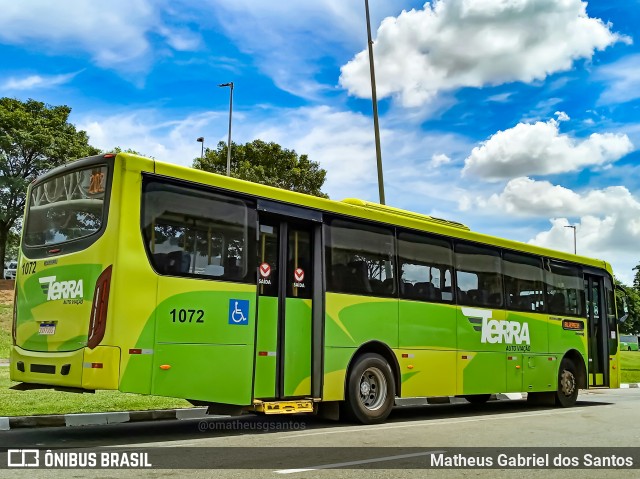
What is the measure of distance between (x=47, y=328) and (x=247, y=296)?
8.39ft

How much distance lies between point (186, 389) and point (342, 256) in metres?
3.55

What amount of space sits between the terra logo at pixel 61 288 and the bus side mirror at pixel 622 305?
14197 mm

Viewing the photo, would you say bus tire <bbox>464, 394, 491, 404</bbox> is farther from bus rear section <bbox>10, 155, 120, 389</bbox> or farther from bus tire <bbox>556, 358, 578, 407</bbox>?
bus rear section <bbox>10, 155, 120, 389</bbox>

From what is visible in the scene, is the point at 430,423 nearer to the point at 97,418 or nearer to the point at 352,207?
the point at 352,207

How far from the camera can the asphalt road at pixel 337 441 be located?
6859mm

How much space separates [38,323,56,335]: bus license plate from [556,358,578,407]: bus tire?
1147 cm

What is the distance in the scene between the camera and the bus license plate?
855 cm

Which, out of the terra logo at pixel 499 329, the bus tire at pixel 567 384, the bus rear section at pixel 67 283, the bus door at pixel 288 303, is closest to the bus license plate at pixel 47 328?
the bus rear section at pixel 67 283

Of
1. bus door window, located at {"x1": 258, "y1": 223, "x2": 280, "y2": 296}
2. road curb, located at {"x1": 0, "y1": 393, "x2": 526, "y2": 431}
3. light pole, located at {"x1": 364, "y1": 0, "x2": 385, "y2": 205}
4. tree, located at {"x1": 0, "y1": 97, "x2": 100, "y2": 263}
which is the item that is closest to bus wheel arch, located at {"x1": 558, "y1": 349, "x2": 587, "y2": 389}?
light pole, located at {"x1": 364, "y1": 0, "x2": 385, "y2": 205}

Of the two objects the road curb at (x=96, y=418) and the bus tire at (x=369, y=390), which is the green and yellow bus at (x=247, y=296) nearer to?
the bus tire at (x=369, y=390)

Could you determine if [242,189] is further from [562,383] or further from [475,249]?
[562,383]

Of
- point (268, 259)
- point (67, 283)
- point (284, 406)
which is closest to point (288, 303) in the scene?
point (268, 259)

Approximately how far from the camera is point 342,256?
11.0 m

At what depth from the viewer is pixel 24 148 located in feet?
145
